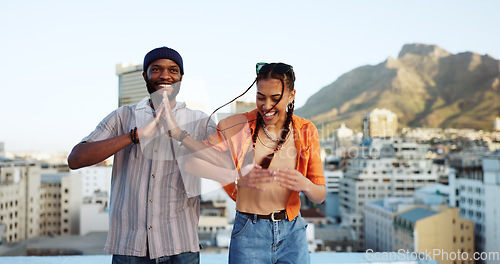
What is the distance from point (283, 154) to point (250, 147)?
0.11 metres

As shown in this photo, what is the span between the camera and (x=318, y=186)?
1.20m

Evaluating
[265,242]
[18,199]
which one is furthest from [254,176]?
[18,199]

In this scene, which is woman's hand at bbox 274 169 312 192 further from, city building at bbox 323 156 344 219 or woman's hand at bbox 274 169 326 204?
city building at bbox 323 156 344 219

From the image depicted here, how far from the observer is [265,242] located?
1.18m

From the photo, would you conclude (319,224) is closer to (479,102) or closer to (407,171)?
(407,171)

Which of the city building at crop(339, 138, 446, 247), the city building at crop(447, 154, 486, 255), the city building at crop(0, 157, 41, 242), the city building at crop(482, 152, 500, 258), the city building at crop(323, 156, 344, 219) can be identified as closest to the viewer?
the city building at crop(482, 152, 500, 258)

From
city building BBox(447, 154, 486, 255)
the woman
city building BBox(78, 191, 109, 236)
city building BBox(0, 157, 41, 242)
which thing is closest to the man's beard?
the woman

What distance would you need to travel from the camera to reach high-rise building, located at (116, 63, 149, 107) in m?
1.70

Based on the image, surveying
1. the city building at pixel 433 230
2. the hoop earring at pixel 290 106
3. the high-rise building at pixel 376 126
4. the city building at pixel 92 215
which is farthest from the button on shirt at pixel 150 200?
the city building at pixel 92 215

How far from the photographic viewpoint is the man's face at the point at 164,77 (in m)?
1.19

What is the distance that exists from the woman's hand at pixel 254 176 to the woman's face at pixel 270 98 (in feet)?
0.52

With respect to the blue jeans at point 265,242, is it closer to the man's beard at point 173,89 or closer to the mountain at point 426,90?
→ the man's beard at point 173,89

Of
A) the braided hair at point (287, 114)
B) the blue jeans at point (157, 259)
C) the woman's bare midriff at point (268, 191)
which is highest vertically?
Result: the braided hair at point (287, 114)

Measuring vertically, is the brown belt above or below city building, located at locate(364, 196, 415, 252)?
above
